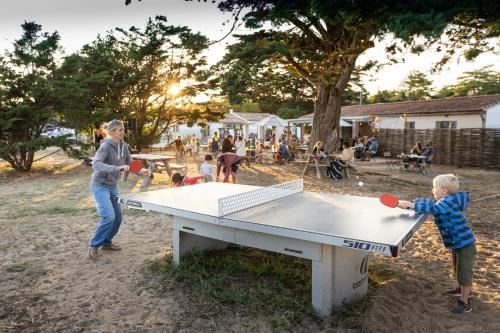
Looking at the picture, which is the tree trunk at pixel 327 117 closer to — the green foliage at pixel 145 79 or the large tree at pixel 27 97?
the green foliage at pixel 145 79

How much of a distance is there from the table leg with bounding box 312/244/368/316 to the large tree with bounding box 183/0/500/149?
3.20 meters

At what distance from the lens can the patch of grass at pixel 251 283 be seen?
370cm

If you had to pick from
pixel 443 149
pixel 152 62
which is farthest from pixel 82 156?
pixel 443 149

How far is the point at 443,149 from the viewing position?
21.9m

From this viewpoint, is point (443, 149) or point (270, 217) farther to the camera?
point (443, 149)

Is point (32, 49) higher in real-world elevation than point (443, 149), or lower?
higher

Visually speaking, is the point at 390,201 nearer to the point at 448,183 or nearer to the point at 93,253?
the point at 448,183

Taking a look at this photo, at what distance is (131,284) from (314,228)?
7.51 ft

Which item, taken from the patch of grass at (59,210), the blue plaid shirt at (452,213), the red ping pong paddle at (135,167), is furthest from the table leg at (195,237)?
the patch of grass at (59,210)

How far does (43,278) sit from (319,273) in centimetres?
315

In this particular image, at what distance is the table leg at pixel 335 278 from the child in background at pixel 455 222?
2.34ft

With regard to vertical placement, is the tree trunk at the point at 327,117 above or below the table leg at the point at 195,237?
above

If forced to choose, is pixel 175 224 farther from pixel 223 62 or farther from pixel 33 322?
pixel 223 62

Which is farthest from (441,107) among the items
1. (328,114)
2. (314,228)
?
(314,228)
